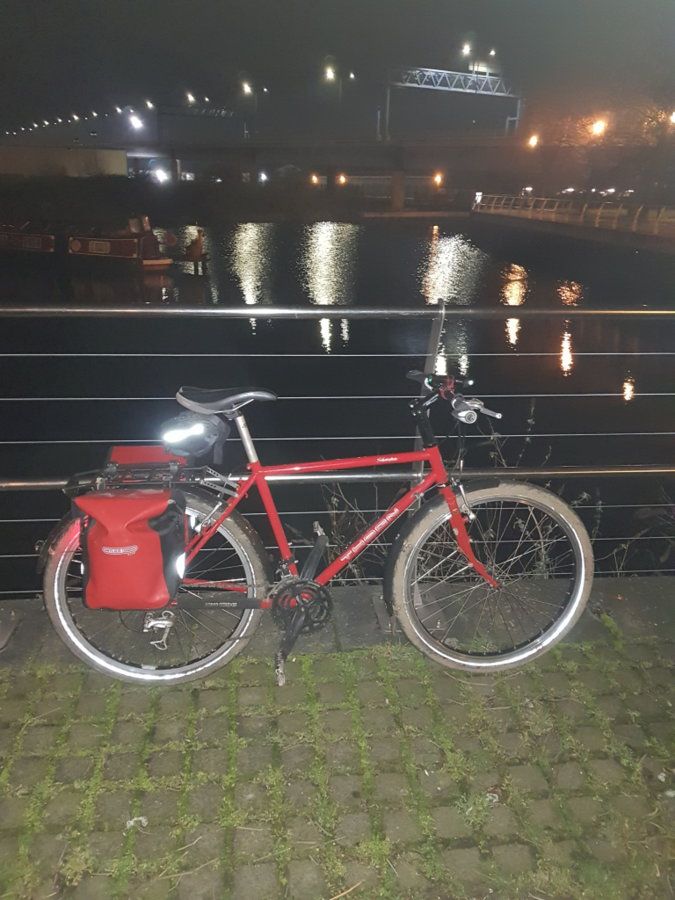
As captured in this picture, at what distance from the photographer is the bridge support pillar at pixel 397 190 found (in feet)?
180

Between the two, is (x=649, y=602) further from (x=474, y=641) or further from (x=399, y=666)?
(x=399, y=666)

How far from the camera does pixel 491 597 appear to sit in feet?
10.9

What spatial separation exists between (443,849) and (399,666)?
35.0 inches

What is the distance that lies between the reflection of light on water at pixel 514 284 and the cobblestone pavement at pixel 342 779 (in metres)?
17.8

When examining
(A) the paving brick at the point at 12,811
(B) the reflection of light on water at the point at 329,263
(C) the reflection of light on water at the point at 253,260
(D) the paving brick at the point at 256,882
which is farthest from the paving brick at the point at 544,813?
(C) the reflection of light on water at the point at 253,260

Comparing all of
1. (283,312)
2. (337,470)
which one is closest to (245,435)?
(337,470)

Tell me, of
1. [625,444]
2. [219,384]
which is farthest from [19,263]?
[625,444]

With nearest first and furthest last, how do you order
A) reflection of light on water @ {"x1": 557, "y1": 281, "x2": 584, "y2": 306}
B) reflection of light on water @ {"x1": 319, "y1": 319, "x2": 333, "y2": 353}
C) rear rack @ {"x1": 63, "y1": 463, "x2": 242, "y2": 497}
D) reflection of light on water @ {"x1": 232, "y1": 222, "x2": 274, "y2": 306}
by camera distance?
rear rack @ {"x1": 63, "y1": 463, "x2": 242, "y2": 497} → reflection of light on water @ {"x1": 319, "y1": 319, "x2": 333, "y2": 353} → reflection of light on water @ {"x1": 557, "y1": 281, "x2": 584, "y2": 306} → reflection of light on water @ {"x1": 232, "y1": 222, "x2": 274, "y2": 306}

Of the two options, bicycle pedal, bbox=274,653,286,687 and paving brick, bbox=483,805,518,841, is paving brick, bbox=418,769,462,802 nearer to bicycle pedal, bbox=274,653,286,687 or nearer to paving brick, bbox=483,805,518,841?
paving brick, bbox=483,805,518,841

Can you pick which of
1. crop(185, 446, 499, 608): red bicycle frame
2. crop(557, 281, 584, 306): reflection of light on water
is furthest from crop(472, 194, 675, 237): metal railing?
crop(185, 446, 499, 608): red bicycle frame

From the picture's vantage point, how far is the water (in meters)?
7.83

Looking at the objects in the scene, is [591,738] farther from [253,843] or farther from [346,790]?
[253,843]

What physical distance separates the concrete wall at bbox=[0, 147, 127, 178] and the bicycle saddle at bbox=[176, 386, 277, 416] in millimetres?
58467

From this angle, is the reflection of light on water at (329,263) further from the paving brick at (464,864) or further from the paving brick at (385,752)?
the paving brick at (464,864)
